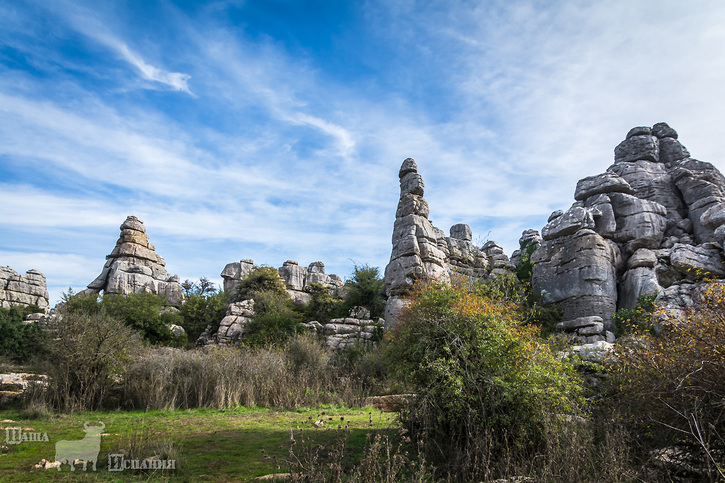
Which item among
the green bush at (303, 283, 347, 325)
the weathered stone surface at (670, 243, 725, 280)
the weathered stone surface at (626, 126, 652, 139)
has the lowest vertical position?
the green bush at (303, 283, 347, 325)

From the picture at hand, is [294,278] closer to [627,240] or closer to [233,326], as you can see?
[233,326]

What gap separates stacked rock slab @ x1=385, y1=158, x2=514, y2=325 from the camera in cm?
2323

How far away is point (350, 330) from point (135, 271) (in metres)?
23.4

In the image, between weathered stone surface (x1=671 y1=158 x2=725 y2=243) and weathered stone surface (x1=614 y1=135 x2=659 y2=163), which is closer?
weathered stone surface (x1=671 y1=158 x2=725 y2=243)

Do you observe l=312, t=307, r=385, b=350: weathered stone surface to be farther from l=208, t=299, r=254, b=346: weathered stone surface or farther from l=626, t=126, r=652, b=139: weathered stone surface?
l=626, t=126, r=652, b=139: weathered stone surface

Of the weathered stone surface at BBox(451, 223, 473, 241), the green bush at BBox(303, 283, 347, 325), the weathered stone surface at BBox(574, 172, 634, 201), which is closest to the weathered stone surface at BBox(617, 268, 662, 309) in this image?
the weathered stone surface at BBox(574, 172, 634, 201)

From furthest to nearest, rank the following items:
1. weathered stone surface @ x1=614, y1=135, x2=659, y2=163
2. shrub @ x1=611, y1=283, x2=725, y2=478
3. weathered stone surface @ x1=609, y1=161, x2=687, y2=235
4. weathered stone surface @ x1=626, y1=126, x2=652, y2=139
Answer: weathered stone surface @ x1=626, y1=126, x2=652, y2=139 < weathered stone surface @ x1=614, y1=135, x2=659, y2=163 < weathered stone surface @ x1=609, y1=161, x2=687, y2=235 < shrub @ x1=611, y1=283, x2=725, y2=478

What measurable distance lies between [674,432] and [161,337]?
28.1 m

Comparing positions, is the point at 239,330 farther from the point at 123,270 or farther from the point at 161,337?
the point at 123,270

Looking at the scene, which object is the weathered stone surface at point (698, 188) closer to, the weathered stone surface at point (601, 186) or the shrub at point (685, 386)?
the weathered stone surface at point (601, 186)

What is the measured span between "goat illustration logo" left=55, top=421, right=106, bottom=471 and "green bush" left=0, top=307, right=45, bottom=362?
2106 centimetres

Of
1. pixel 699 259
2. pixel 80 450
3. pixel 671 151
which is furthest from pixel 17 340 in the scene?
pixel 671 151

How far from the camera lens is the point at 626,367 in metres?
6.96

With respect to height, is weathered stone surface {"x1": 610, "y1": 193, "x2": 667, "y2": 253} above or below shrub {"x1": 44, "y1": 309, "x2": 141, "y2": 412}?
above
